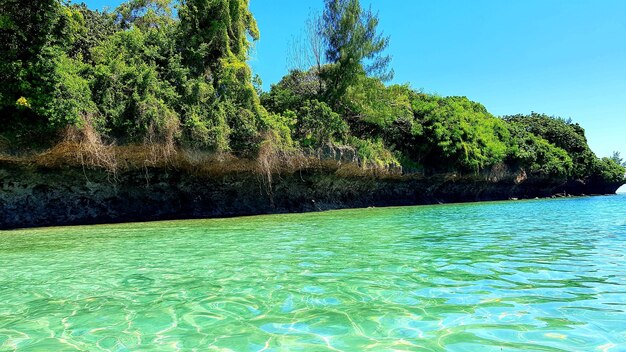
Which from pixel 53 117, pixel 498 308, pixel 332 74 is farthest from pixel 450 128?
pixel 498 308

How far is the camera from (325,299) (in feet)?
12.1

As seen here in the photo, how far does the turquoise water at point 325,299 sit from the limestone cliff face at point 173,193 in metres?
10.3

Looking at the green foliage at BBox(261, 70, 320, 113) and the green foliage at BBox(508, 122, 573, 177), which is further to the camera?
the green foliage at BBox(508, 122, 573, 177)

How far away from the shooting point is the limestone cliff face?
15375 mm

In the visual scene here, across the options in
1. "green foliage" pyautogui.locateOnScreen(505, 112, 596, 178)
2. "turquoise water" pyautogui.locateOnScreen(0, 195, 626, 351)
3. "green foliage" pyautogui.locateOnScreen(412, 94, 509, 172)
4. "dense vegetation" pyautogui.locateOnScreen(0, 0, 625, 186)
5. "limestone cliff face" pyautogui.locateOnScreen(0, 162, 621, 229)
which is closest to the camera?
"turquoise water" pyautogui.locateOnScreen(0, 195, 626, 351)

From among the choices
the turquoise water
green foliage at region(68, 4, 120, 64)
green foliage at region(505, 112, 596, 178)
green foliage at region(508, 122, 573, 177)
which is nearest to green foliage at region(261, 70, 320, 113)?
green foliage at region(68, 4, 120, 64)

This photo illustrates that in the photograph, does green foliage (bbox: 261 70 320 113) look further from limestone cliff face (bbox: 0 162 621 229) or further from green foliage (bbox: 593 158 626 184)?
green foliage (bbox: 593 158 626 184)

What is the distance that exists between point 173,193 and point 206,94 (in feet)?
16.5

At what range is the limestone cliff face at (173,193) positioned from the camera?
15375mm

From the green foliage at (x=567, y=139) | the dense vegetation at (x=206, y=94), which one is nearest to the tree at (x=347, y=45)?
the dense vegetation at (x=206, y=94)

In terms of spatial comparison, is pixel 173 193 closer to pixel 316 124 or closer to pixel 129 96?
pixel 129 96

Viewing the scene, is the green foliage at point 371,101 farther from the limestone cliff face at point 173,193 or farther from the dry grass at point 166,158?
the limestone cliff face at point 173,193

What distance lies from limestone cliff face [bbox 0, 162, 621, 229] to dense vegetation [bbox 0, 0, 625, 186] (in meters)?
1.85

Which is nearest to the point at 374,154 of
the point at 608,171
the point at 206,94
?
the point at 206,94
